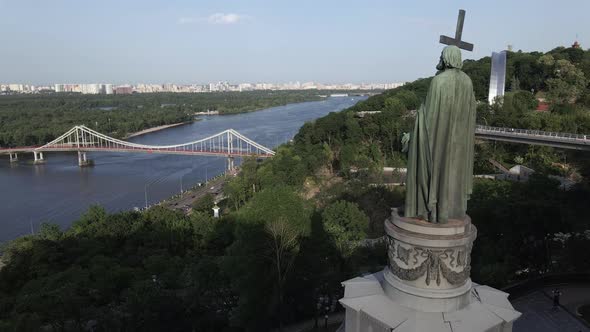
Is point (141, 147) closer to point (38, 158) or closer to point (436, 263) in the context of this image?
point (38, 158)

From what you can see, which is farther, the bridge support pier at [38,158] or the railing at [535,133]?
the bridge support pier at [38,158]

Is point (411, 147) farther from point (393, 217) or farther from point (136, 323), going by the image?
point (136, 323)

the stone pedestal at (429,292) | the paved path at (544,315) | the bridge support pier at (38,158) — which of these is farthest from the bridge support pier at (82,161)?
the stone pedestal at (429,292)

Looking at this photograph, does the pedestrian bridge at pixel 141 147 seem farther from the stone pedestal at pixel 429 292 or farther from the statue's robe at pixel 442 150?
the stone pedestal at pixel 429 292

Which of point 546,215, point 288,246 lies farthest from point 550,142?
point 288,246

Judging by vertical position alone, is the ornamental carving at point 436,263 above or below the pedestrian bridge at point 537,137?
above

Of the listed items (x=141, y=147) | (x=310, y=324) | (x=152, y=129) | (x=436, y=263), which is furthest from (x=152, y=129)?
(x=436, y=263)

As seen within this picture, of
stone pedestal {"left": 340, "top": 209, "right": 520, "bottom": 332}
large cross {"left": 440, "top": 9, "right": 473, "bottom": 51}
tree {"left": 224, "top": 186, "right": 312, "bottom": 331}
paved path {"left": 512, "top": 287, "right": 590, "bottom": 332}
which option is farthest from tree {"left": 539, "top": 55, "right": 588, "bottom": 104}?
stone pedestal {"left": 340, "top": 209, "right": 520, "bottom": 332}

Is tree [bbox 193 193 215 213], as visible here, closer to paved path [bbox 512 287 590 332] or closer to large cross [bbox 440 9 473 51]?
paved path [bbox 512 287 590 332]
